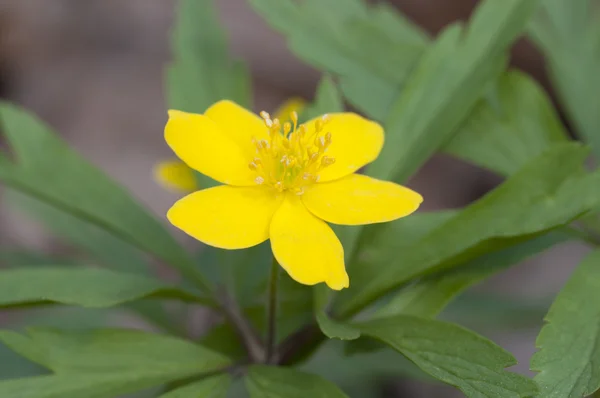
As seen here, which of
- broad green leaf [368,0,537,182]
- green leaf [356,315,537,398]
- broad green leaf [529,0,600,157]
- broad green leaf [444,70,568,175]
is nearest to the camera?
green leaf [356,315,537,398]

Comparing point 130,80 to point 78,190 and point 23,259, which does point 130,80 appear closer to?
point 23,259

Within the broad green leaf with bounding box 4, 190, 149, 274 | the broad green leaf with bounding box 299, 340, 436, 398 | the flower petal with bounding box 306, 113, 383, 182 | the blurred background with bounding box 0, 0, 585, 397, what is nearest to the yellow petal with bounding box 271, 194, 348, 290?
the flower petal with bounding box 306, 113, 383, 182

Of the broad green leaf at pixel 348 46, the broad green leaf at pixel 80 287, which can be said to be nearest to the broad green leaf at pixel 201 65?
the broad green leaf at pixel 348 46

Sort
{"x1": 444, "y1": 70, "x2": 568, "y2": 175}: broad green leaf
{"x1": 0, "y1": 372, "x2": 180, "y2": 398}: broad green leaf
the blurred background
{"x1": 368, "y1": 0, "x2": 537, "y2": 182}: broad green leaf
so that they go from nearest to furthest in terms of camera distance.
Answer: {"x1": 0, "y1": 372, "x2": 180, "y2": 398}: broad green leaf → {"x1": 368, "y1": 0, "x2": 537, "y2": 182}: broad green leaf → {"x1": 444, "y1": 70, "x2": 568, "y2": 175}: broad green leaf → the blurred background

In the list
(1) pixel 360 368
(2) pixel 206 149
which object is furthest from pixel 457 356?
(1) pixel 360 368

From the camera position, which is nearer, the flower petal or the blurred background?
the flower petal

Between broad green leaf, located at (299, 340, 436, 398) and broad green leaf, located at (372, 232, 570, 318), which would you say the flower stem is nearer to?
broad green leaf, located at (372, 232, 570, 318)
